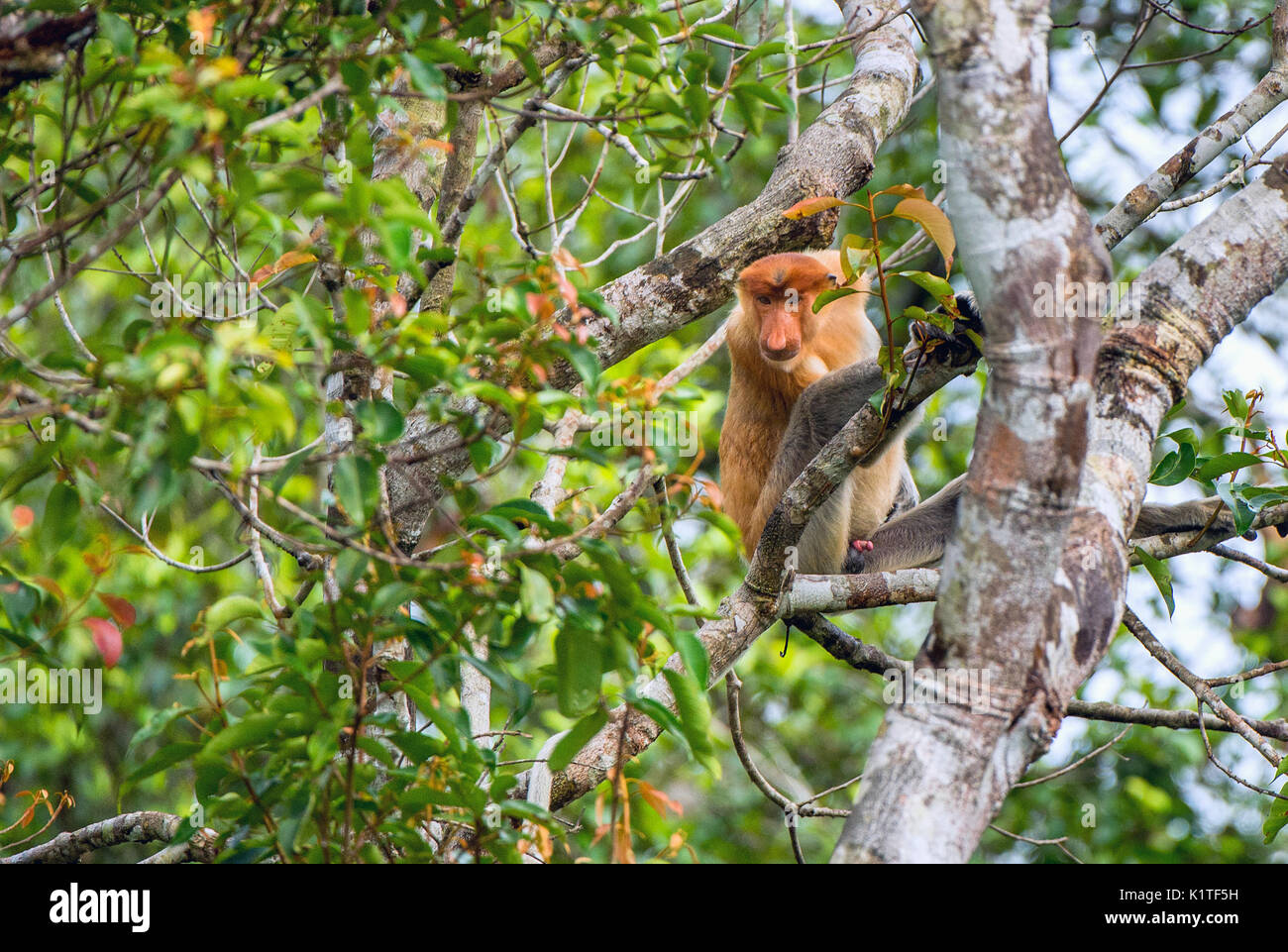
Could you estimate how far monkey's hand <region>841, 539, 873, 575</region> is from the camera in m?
4.47

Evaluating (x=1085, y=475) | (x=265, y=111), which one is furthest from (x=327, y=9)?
(x=1085, y=475)

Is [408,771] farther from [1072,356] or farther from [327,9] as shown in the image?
[327,9]

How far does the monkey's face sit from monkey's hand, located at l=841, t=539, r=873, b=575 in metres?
0.76

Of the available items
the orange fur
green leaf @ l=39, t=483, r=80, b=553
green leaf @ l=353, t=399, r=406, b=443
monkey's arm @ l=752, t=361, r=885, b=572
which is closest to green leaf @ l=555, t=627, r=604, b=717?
green leaf @ l=353, t=399, r=406, b=443

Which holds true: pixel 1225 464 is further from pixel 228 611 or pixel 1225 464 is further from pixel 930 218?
pixel 228 611

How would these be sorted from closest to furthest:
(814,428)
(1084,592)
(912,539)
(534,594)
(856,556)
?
(534,594)
(1084,592)
(814,428)
(912,539)
(856,556)

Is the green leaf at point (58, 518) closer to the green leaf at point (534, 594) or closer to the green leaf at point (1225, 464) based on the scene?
the green leaf at point (534, 594)

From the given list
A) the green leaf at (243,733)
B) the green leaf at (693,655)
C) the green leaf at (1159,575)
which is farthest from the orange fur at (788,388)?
the green leaf at (243,733)

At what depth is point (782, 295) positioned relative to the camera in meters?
4.33

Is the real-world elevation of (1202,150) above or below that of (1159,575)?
above

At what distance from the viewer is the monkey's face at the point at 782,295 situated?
4.26 m

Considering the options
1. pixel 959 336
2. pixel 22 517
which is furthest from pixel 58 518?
pixel 959 336

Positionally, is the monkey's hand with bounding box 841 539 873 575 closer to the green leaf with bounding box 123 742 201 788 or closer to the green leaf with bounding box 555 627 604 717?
the green leaf with bounding box 555 627 604 717

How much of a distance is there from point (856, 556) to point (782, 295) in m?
1.06
